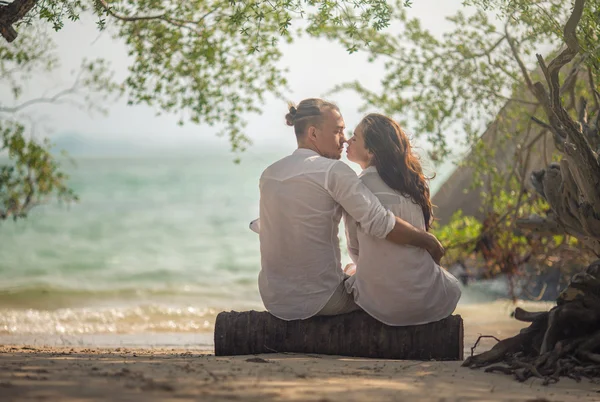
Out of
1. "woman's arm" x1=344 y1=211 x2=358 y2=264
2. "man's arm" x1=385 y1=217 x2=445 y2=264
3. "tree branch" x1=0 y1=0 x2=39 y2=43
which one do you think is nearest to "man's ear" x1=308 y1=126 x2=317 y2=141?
"woman's arm" x1=344 y1=211 x2=358 y2=264

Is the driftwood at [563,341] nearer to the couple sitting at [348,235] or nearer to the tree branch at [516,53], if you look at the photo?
the couple sitting at [348,235]

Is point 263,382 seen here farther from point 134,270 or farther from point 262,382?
point 134,270

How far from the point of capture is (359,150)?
638 centimetres

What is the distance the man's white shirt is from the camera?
611cm

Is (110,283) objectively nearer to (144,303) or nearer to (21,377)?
(144,303)

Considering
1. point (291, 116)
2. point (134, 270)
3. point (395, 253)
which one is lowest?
point (395, 253)

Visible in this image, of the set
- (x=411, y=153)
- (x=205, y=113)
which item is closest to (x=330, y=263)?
(x=411, y=153)

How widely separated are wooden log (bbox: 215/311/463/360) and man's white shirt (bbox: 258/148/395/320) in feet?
0.37

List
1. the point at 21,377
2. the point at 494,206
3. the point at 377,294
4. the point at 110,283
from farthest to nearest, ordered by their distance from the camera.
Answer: the point at 110,283 → the point at 494,206 → the point at 377,294 → the point at 21,377

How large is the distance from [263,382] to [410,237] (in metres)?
1.98

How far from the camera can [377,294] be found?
6.12m

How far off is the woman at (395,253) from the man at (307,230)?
0.44 feet

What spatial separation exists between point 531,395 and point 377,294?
6.04 feet

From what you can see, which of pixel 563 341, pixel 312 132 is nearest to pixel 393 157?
pixel 312 132
